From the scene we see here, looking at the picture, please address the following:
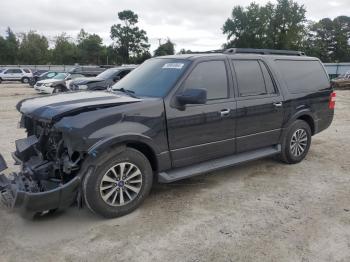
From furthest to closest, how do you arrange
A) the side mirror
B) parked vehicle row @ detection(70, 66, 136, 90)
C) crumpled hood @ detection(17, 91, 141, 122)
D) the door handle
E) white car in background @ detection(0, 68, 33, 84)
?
1. white car in background @ detection(0, 68, 33, 84)
2. parked vehicle row @ detection(70, 66, 136, 90)
3. the door handle
4. the side mirror
5. crumpled hood @ detection(17, 91, 141, 122)

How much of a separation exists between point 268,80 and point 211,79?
1.19m

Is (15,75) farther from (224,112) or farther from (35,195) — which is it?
(35,195)

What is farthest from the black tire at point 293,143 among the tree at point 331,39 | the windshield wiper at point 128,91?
the tree at point 331,39

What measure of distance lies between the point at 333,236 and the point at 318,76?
3537 millimetres

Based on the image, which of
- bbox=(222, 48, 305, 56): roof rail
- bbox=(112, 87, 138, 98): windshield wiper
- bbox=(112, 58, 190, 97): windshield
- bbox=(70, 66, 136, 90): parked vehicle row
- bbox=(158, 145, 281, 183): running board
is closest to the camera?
bbox=(158, 145, 281, 183): running board

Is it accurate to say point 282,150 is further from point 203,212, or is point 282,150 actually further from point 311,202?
point 203,212

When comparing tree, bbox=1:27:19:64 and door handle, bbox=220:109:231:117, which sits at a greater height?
tree, bbox=1:27:19:64

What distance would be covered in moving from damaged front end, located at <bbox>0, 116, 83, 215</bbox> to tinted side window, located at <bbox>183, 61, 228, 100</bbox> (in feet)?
5.69

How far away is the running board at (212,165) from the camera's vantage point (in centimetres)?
432

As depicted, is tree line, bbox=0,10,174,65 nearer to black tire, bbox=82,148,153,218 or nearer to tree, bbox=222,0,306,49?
tree, bbox=222,0,306,49

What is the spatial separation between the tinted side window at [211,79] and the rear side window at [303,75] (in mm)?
1357

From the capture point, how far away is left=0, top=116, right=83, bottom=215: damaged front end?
137 inches

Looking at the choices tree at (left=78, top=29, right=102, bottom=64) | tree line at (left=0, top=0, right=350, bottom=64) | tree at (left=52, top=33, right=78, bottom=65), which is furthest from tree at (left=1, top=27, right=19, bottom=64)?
tree at (left=78, top=29, right=102, bottom=64)

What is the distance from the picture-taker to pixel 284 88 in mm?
5633
